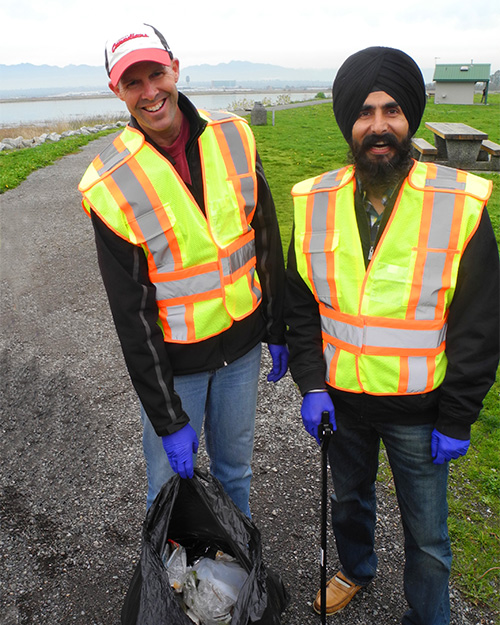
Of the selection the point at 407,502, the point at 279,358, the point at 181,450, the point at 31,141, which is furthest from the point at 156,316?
the point at 31,141

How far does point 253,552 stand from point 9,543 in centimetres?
158

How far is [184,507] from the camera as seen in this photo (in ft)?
6.88

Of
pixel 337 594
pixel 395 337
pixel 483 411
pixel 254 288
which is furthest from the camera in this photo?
pixel 483 411

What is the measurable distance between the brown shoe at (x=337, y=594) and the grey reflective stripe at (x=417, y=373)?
116 centimetres

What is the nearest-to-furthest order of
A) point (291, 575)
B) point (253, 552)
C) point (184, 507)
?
1. point (253, 552)
2. point (184, 507)
3. point (291, 575)

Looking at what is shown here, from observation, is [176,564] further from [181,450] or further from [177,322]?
A: [177,322]

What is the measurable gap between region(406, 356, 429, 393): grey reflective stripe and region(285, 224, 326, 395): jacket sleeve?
336 millimetres

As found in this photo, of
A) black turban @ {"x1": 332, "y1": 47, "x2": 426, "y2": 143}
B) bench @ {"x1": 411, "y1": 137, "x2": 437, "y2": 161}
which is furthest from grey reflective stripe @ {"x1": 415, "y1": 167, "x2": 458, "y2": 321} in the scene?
bench @ {"x1": 411, "y1": 137, "x2": 437, "y2": 161}

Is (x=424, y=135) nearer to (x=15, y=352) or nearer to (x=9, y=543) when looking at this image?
(x=15, y=352)

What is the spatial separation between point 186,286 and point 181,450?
64 cm

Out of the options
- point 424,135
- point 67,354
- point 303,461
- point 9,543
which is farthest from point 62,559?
point 424,135

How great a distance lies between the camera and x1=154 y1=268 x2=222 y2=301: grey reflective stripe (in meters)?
1.92

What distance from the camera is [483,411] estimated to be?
3521 millimetres

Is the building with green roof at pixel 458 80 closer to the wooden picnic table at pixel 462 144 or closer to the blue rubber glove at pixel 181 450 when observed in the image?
the wooden picnic table at pixel 462 144
